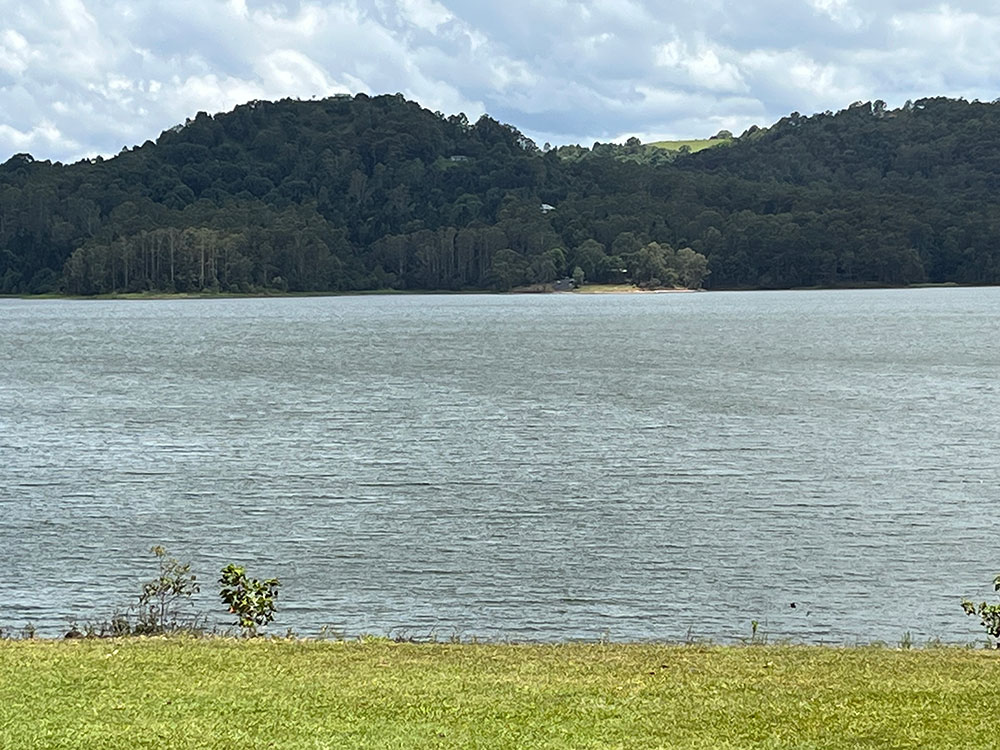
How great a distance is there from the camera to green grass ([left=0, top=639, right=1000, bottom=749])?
972 cm

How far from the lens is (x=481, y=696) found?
425 inches

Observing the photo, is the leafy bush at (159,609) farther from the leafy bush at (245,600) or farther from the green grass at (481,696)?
the green grass at (481,696)

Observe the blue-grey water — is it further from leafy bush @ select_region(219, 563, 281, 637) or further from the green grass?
the green grass

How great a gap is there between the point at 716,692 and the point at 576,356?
223 feet

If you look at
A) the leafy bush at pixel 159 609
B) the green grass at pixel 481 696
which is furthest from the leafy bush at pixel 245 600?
the green grass at pixel 481 696

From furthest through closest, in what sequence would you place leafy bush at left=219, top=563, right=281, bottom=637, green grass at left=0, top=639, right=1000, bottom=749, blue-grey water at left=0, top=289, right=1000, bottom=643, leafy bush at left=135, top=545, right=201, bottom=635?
blue-grey water at left=0, top=289, right=1000, bottom=643
leafy bush at left=219, top=563, right=281, bottom=637
leafy bush at left=135, top=545, right=201, bottom=635
green grass at left=0, top=639, right=1000, bottom=749

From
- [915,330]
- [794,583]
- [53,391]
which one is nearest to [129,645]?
[794,583]

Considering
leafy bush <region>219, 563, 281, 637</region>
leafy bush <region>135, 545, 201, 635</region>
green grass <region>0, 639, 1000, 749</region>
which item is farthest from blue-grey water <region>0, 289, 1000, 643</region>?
green grass <region>0, 639, 1000, 749</region>

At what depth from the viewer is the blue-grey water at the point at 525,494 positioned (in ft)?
64.9

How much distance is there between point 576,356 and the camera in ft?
258

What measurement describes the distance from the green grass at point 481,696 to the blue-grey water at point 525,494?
5398 millimetres

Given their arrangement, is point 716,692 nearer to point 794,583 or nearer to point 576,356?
point 794,583

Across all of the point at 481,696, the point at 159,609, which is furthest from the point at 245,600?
the point at 481,696

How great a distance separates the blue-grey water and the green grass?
540 centimetres
